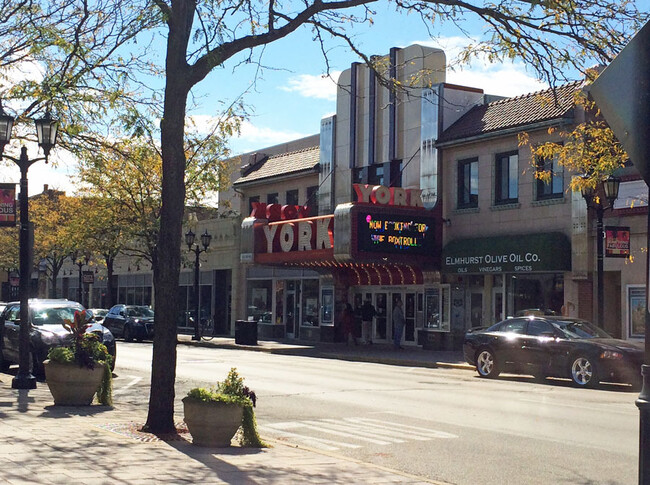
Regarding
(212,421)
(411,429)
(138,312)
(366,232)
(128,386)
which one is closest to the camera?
(212,421)

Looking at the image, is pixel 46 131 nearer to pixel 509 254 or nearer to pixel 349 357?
pixel 349 357

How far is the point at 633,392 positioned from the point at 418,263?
13.6 meters

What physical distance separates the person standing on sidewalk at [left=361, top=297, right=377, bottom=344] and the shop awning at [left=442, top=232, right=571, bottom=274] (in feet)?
14.7

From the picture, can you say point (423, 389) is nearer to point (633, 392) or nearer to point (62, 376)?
point (633, 392)

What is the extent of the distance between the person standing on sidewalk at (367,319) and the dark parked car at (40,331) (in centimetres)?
1525

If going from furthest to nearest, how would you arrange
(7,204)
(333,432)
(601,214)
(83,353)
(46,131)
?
1. (601,214)
2. (7,204)
3. (46,131)
4. (83,353)
5. (333,432)

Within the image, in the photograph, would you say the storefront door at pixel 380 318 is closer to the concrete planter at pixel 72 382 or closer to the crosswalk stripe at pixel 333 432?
the crosswalk stripe at pixel 333 432

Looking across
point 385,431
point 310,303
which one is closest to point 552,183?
point 310,303

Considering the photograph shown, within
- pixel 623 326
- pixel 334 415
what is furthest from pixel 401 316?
pixel 334 415

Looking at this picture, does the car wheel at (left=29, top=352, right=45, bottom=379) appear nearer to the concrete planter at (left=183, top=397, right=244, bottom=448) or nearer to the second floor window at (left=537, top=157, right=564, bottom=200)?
the concrete planter at (left=183, top=397, right=244, bottom=448)

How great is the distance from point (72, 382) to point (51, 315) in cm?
782

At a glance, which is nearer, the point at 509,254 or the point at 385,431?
the point at 385,431

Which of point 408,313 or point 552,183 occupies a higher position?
point 552,183

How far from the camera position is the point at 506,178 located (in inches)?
1168
